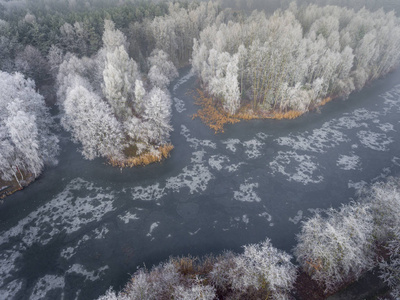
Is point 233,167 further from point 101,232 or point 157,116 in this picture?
point 101,232

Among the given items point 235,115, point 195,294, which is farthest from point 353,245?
point 235,115

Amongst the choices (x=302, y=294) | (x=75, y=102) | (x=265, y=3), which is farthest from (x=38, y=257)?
(x=265, y=3)

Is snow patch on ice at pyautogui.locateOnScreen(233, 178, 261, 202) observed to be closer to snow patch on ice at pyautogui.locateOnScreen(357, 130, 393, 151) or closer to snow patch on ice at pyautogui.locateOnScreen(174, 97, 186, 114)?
snow patch on ice at pyautogui.locateOnScreen(174, 97, 186, 114)

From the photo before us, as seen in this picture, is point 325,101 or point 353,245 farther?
point 325,101

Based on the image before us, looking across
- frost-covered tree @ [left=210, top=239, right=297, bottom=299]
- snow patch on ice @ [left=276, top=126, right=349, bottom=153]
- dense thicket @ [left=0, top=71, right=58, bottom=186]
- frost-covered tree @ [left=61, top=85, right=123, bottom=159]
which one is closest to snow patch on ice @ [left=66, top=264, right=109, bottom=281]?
frost-covered tree @ [left=210, top=239, right=297, bottom=299]

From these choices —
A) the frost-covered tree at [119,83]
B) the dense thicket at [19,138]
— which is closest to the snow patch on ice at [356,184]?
the frost-covered tree at [119,83]
